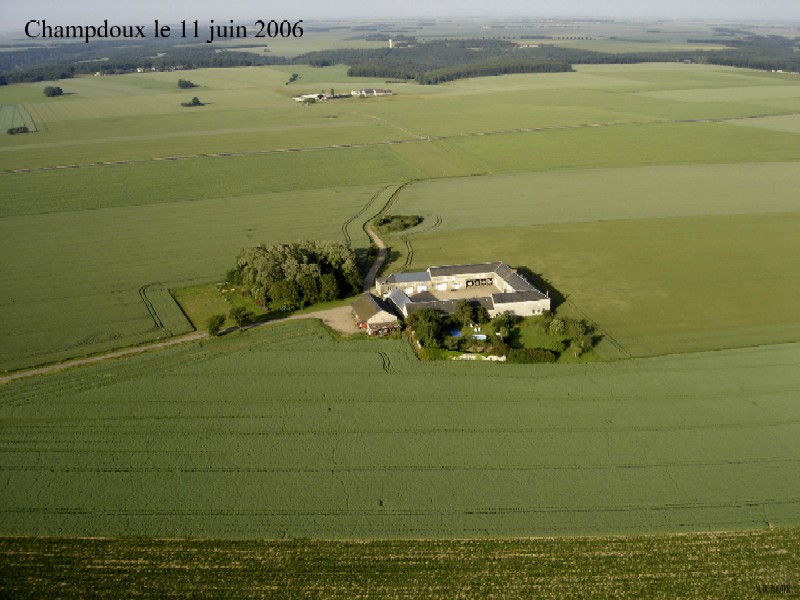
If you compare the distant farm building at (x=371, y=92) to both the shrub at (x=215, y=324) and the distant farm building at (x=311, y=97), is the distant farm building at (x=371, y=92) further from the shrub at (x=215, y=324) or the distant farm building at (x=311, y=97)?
the shrub at (x=215, y=324)

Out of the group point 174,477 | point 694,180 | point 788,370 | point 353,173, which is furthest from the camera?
point 353,173

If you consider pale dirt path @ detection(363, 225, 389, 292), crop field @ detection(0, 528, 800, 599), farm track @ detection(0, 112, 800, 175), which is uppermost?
farm track @ detection(0, 112, 800, 175)

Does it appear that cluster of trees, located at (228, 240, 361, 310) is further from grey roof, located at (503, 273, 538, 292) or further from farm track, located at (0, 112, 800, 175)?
farm track, located at (0, 112, 800, 175)

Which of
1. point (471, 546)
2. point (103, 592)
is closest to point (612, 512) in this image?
point (471, 546)

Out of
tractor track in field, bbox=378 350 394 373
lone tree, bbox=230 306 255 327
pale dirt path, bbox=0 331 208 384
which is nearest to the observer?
tractor track in field, bbox=378 350 394 373

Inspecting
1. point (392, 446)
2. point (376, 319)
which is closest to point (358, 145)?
point (376, 319)

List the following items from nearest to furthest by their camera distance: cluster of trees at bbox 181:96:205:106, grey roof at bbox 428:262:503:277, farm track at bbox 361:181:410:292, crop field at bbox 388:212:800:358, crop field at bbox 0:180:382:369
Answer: crop field at bbox 388:212:800:358 < crop field at bbox 0:180:382:369 < grey roof at bbox 428:262:503:277 < farm track at bbox 361:181:410:292 < cluster of trees at bbox 181:96:205:106

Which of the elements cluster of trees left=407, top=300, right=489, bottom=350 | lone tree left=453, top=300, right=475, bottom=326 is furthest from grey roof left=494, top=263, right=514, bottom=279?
lone tree left=453, top=300, right=475, bottom=326

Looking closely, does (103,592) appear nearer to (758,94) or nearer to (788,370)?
(788,370)
